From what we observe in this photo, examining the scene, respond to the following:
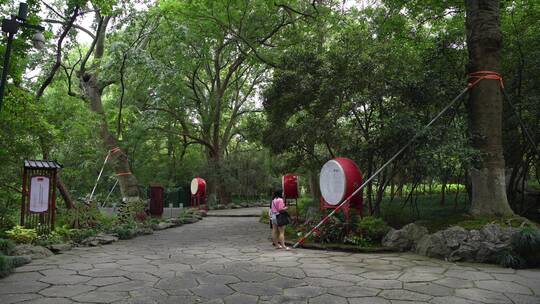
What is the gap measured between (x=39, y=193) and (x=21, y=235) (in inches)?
49.3

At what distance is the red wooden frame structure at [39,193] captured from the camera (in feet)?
30.7

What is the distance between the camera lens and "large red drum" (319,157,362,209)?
945 centimetres

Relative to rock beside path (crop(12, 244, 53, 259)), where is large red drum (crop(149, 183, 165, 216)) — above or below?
above

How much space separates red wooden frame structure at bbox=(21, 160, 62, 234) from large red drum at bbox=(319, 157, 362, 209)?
7.21 meters

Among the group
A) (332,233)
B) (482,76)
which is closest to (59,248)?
(332,233)

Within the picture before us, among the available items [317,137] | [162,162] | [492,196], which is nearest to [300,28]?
[317,137]

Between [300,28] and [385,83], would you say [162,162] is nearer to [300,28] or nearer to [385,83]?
[300,28]

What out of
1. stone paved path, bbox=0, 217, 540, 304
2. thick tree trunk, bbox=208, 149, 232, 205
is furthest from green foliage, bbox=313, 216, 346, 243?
thick tree trunk, bbox=208, 149, 232, 205

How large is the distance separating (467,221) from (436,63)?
433 centimetres

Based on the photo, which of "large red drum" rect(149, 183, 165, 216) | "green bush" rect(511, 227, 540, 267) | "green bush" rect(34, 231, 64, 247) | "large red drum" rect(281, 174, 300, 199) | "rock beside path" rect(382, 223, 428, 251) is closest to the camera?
"green bush" rect(511, 227, 540, 267)

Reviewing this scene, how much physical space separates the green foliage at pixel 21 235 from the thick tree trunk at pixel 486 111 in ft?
34.1

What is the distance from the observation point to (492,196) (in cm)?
862

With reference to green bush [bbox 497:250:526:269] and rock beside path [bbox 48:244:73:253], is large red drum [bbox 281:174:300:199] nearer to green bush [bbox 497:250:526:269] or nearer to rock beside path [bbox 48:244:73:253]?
rock beside path [bbox 48:244:73:253]

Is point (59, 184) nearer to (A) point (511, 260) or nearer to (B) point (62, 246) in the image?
(B) point (62, 246)
